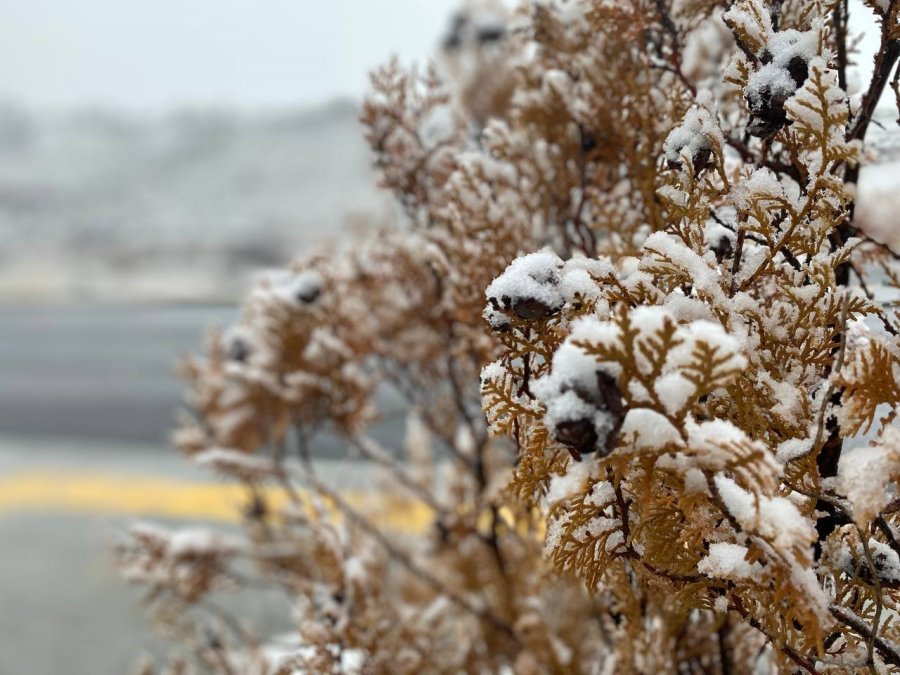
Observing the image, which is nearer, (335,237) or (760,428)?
(760,428)

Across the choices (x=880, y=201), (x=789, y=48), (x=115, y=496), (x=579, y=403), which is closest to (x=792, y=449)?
(x=579, y=403)

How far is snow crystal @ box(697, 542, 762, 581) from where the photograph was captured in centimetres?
83

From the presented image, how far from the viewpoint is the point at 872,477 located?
2.50 feet

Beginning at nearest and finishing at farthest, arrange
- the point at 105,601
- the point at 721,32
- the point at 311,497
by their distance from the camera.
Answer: the point at 721,32
the point at 311,497
the point at 105,601

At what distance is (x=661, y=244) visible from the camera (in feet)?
2.98

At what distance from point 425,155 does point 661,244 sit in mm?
1624

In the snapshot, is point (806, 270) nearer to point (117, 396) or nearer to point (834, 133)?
point (834, 133)

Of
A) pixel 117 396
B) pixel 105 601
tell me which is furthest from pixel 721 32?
pixel 117 396

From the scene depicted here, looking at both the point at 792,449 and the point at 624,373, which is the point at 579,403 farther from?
the point at 792,449

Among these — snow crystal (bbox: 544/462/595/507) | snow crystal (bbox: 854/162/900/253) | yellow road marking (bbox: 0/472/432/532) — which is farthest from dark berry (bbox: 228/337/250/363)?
yellow road marking (bbox: 0/472/432/532)

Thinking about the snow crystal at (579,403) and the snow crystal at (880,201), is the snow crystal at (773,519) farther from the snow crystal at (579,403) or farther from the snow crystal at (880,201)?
the snow crystal at (880,201)

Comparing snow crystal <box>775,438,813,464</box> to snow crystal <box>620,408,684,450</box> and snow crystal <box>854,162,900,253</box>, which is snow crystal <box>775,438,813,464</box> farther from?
snow crystal <box>854,162,900,253</box>

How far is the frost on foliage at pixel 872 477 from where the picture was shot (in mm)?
743

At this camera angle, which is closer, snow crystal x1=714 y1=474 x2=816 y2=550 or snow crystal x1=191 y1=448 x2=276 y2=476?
snow crystal x1=714 y1=474 x2=816 y2=550
